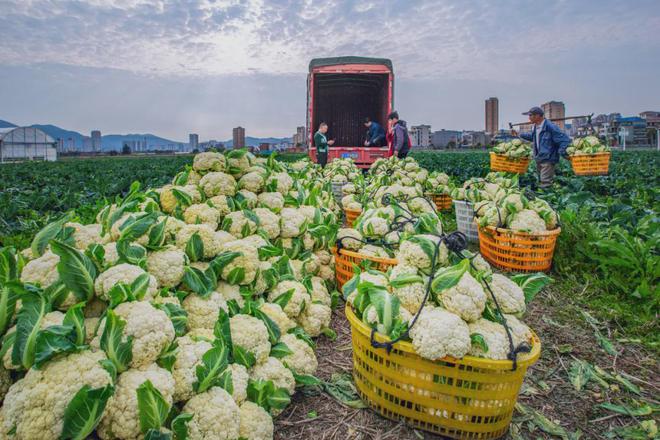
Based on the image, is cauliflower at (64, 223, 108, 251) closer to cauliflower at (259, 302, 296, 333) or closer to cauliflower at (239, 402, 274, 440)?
cauliflower at (259, 302, 296, 333)

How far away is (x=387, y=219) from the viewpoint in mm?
4000

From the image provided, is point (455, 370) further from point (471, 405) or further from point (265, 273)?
point (265, 273)

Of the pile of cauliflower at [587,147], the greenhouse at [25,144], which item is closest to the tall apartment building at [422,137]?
the greenhouse at [25,144]

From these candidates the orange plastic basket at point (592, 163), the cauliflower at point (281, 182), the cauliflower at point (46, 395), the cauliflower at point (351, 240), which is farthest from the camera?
the orange plastic basket at point (592, 163)

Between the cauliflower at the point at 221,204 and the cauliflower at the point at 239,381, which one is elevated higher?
the cauliflower at the point at 221,204

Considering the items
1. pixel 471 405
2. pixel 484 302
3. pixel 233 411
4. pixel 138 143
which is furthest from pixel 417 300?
pixel 138 143

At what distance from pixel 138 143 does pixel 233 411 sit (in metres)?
177

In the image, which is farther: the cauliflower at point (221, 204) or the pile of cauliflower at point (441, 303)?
the cauliflower at point (221, 204)

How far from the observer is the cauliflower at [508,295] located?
7.84 feet

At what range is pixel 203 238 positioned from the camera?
2.83 metres

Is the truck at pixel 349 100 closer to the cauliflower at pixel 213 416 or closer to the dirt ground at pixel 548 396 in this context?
the dirt ground at pixel 548 396

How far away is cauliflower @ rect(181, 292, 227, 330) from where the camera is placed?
7.94 feet

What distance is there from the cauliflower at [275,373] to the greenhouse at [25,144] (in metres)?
63.9

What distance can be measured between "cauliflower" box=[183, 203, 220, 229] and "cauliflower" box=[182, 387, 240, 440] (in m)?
1.62
